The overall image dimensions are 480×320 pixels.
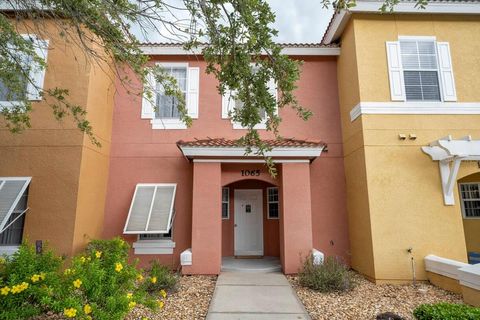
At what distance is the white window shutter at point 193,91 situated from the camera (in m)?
11.2

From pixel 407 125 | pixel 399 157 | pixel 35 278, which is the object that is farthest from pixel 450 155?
pixel 35 278

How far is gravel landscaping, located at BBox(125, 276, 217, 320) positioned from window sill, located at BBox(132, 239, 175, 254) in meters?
1.73

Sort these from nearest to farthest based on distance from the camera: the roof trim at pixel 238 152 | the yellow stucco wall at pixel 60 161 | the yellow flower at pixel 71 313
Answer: the yellow flower at pixel 71 313
the yellow stucco wall at pixel 60 161
the roof trim at pixel 238 152

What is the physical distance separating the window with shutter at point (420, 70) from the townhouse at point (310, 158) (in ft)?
0.13

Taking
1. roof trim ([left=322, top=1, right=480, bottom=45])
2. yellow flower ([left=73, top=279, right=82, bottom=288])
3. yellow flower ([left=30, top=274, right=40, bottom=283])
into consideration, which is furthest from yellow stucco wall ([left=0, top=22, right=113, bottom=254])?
roof trim ([left=322, top=1, right=480, bottom=45])

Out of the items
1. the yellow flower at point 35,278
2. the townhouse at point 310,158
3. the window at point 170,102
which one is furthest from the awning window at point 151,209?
the yellow flower at point 35,278

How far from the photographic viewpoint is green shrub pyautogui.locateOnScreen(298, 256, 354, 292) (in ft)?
25.3

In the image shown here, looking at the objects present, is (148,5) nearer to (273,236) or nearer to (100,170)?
(100,170)

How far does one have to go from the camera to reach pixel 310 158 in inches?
389

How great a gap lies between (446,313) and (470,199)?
10.4 m

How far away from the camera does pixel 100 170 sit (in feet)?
33.6

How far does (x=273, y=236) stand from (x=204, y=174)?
428 cm

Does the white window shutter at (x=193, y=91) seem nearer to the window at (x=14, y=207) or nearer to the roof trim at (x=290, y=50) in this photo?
the roof trim at (x=290, y=50)

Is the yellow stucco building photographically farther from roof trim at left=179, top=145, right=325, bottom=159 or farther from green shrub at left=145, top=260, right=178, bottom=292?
green shrub at left=145, top=260, right=178, bottom=292
